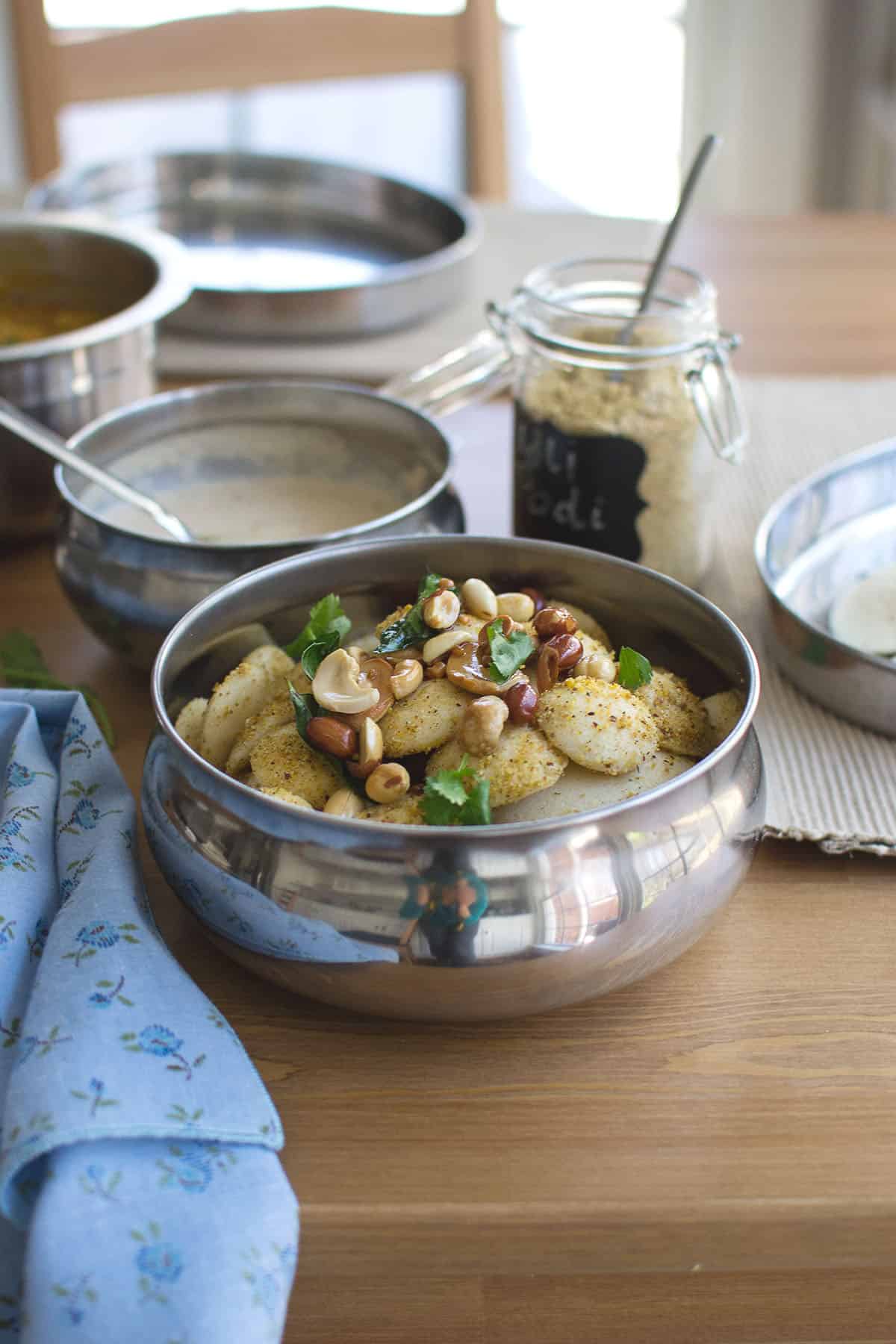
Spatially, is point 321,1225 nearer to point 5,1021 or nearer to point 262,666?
point 5,1021

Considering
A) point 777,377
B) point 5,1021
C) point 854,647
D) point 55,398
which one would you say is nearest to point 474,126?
point 777,377

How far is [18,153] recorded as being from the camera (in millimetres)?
3305

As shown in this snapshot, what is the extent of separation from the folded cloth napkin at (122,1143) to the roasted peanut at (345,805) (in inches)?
4.4

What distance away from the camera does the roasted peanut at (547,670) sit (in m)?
0.71

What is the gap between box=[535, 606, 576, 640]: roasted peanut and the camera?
0.73m

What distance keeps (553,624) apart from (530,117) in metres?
3.12

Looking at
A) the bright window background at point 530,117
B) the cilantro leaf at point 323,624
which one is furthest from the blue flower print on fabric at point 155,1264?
the bright window background at point 530,117

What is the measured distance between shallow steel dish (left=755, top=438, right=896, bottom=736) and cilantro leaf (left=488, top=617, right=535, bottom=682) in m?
0.26

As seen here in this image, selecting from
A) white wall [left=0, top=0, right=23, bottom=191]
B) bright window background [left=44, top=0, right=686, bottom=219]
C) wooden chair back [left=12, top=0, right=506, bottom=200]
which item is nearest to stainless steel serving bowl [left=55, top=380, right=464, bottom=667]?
wooden chair back [left=12, top=0, right=506, bottom=200]

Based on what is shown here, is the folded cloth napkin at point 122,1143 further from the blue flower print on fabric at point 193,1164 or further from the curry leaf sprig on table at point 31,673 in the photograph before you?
the curry leaf sprig on table at point 31,673

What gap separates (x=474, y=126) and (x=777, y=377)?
0.96 meters

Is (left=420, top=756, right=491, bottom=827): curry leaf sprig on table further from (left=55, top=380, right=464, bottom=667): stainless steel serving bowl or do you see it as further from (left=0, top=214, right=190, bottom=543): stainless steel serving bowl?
(left=0, top=214, right=190, bottom=543): stainless steel serving bowl

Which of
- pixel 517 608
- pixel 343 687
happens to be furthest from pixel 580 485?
pixel 343 687

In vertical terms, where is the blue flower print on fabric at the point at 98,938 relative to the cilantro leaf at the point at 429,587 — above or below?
below
